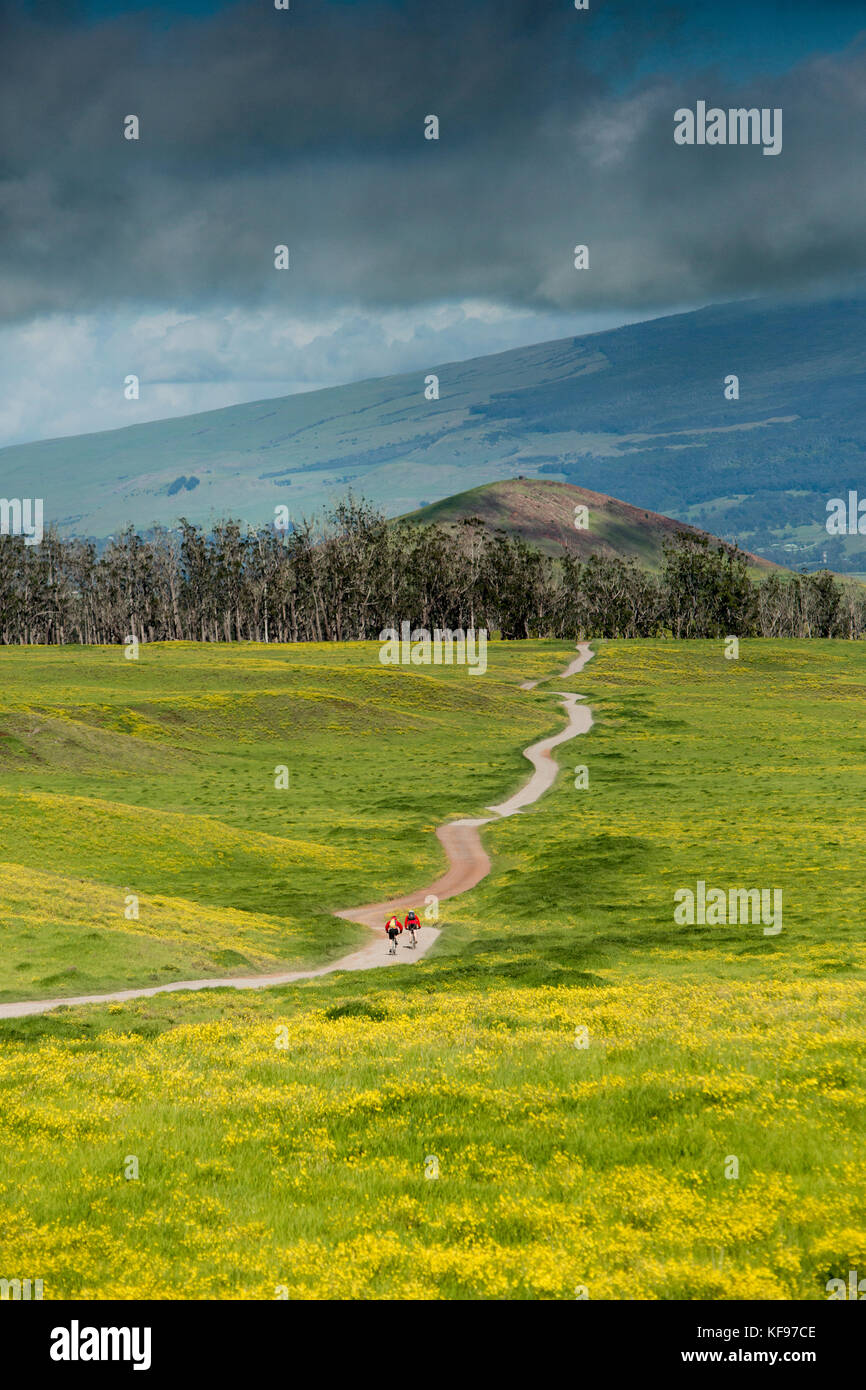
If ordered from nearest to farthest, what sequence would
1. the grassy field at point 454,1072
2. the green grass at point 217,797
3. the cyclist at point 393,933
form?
1. the grassy field at point 454,1072
2. the green grass at point 217,797
3. the cyclist at point 393,933

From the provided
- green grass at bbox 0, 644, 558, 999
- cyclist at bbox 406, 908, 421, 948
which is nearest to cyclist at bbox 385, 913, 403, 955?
cyclist at bbox 406, 908, 421, 948

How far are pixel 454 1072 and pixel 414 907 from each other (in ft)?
105

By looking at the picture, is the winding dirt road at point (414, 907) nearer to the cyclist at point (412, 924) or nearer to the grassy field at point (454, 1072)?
the cyclist at point (412, 924)

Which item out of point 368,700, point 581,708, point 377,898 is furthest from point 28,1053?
point 581,708

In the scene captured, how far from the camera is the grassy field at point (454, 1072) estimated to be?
13.9m

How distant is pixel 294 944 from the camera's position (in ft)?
145

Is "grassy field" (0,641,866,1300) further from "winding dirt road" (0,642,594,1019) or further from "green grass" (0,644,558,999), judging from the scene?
"winding dirt road" (0,642,594,1019)

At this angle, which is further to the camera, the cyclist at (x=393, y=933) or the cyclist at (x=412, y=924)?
the cyclist at (x=412, y=924)

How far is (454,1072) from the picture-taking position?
20.9 m

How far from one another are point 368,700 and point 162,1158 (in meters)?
104

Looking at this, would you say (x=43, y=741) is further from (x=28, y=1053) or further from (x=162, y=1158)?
(x=162, y=1158)

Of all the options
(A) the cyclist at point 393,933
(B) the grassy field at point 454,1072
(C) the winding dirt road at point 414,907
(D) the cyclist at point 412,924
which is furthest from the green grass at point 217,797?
(D) the cyclist at point 412,924

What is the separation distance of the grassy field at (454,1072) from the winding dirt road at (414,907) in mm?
1355
